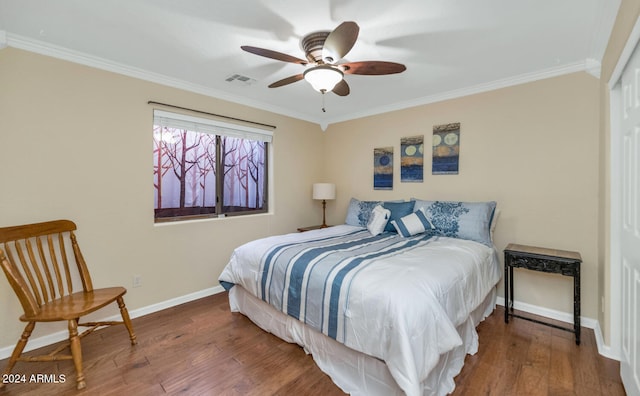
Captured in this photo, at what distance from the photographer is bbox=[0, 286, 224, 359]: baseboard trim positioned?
221cm

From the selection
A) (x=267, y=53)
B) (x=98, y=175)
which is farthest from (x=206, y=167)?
(x=267, y=53)

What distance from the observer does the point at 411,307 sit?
1.51 meters

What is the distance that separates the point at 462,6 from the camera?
178 cm

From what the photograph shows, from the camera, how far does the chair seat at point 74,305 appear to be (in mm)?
1832

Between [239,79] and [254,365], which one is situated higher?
[239,79]

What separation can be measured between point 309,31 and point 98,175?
2.28 m

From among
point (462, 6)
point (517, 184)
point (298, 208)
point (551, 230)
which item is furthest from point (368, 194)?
point (462, 6)

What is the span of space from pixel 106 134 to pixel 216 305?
2.04 m

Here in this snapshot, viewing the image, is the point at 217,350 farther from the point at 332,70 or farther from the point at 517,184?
the point at 517,184

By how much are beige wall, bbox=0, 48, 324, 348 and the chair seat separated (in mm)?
450

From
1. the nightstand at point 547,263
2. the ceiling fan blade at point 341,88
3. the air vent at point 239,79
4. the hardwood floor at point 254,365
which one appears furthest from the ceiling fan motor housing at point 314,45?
the nightstand at point 547,263

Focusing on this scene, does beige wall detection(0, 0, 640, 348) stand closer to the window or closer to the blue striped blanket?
the window

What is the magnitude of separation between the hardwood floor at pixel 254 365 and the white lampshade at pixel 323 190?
2.17 m

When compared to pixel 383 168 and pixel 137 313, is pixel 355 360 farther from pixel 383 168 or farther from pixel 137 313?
pixel 383 168
